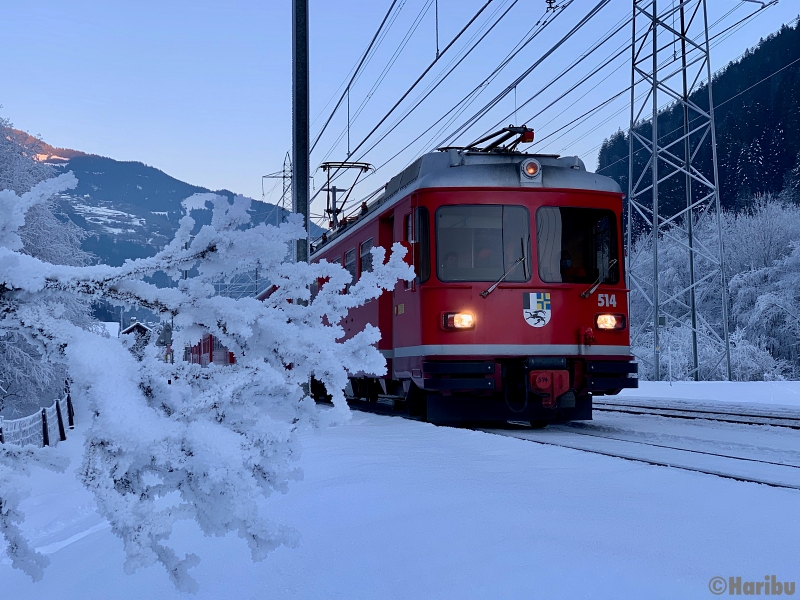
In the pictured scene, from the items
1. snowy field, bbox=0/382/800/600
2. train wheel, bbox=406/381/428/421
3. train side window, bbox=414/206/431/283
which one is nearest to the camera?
snowy field, bbox=0/382/800/600

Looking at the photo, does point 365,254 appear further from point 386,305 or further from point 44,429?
point 44,429

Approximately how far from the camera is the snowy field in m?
3.05

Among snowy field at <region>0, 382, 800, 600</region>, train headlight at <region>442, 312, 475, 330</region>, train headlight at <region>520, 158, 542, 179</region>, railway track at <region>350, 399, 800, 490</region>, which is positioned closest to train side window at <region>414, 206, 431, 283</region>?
train headlight at <region>442, 312, 475, 330</region>

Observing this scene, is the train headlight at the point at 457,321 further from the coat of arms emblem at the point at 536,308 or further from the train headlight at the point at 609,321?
→ the train headlight at the point at 609,321

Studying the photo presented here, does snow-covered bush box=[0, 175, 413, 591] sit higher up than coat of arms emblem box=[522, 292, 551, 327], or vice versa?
coat of arms emblem box=[522, 292, 551, 327]

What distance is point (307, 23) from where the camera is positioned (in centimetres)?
1228

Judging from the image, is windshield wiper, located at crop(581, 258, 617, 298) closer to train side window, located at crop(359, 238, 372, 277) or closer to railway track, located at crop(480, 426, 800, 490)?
railway track, located at crop(480, 426, 800, 490)

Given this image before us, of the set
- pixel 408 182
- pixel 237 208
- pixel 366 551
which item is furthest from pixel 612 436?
pixel 237 208

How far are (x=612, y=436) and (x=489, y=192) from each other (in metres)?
2.95

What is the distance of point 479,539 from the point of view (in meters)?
3.48

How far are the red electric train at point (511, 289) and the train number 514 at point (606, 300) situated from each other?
16 millimetres

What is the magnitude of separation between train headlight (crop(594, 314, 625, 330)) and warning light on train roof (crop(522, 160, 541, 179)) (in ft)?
5.80

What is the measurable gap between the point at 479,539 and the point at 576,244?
21.3 feet

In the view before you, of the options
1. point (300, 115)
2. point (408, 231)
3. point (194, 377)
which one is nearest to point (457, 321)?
point (408, 231)
